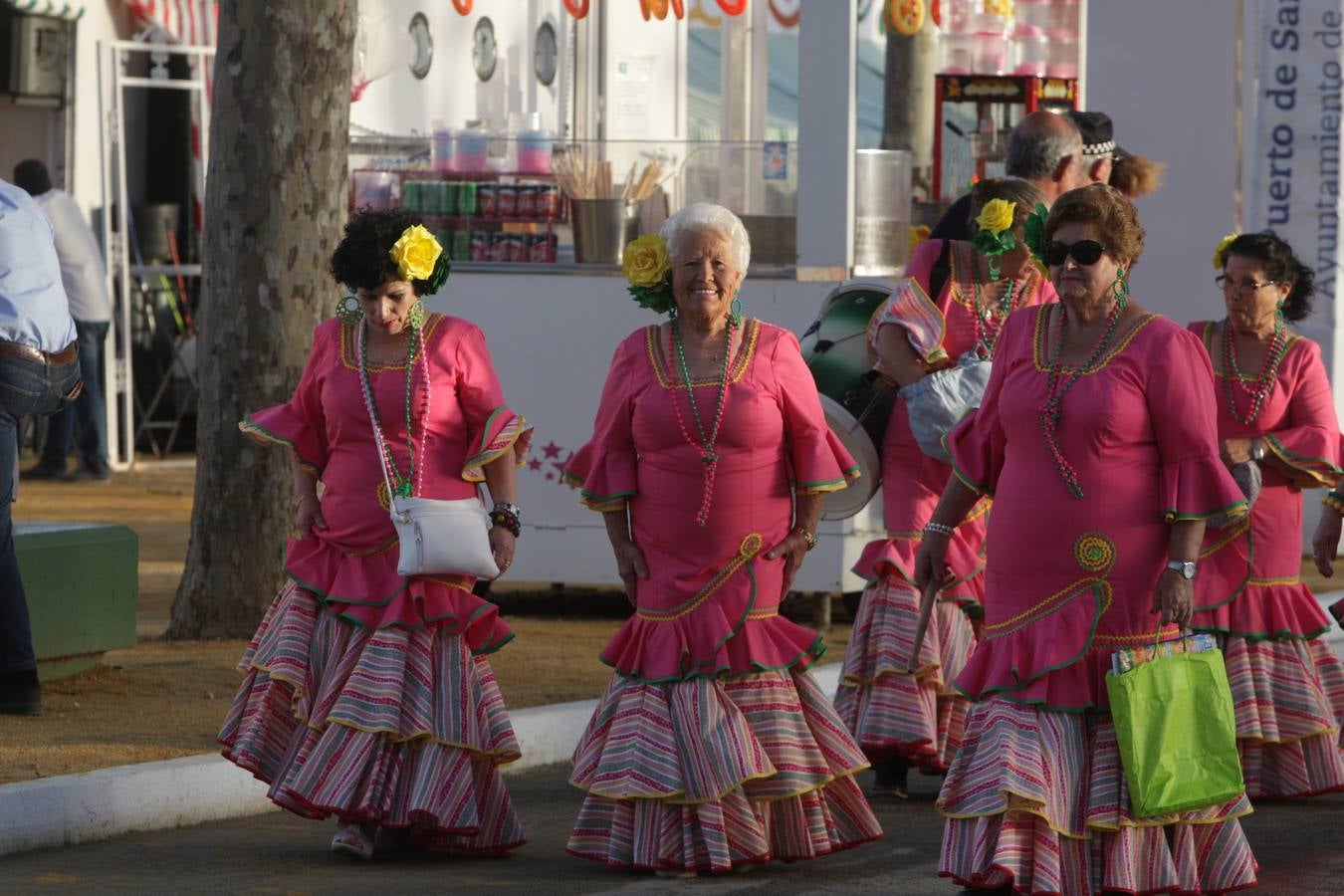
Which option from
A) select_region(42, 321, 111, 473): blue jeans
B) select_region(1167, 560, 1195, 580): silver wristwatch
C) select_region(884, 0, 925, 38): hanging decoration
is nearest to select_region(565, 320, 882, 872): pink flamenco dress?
select_region(1167, 560, 1195, 580): silver wristwatch

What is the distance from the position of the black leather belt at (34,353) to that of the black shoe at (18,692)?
1043 millimetres

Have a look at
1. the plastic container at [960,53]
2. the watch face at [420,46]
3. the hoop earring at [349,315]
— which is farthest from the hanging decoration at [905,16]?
the hoop earring at [349,315]

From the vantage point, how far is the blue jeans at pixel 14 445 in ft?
27.3

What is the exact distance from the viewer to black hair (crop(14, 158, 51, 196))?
54.7ft

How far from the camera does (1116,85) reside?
14242 mm

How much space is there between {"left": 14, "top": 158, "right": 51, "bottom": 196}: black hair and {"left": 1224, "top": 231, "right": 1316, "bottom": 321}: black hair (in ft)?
33.1

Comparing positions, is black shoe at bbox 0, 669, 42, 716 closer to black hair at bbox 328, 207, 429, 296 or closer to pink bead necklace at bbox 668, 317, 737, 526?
black hair at bbox 328, 207, 429, 296

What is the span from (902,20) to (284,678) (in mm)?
6601

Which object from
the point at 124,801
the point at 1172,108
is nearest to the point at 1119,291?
the point at 124,801

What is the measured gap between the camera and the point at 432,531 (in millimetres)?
6852

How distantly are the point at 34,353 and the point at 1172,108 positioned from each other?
775 cm

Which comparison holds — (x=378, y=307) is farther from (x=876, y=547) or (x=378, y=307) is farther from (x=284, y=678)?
(x=876, y=547)

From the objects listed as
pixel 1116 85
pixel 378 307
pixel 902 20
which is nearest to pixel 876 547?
pixel 378 307

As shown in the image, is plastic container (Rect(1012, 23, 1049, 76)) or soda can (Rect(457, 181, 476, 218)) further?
plastic container (Rect(1012, 23, 1049, 76))
